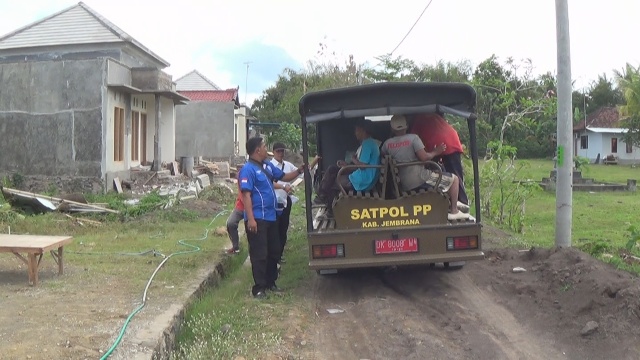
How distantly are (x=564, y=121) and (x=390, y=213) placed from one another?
3.42 meters

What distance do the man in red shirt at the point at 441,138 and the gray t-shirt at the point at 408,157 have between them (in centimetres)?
66

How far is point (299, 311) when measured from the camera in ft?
24.5

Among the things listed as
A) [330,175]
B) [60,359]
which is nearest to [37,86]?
[330,175]

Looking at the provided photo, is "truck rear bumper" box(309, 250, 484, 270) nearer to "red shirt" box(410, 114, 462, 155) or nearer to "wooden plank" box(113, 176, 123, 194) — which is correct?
"red shirt" box(410, 114, 462, 155)

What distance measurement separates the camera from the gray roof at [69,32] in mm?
24844

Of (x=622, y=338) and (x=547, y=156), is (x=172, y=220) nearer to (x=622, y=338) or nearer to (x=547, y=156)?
(x=622, y=338)

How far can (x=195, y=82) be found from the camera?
158 ft

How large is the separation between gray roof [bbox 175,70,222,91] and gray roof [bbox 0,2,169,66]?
67.1ft

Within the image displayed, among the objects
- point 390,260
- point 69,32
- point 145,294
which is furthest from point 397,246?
point 69,32

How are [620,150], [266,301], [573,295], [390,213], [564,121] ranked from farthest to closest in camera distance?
1. [620,150]
2. [564,121]
3. [390,213]
4. [266,301]
5. [573,295]

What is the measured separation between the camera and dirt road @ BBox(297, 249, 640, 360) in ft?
20.0

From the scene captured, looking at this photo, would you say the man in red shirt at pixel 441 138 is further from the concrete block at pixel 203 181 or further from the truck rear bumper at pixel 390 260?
the concrete block at pixel 203 181

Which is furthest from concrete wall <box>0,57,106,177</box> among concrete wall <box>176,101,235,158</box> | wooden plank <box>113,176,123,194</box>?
concrete wall <box>176,101,235,158</box>

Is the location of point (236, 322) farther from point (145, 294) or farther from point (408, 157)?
point (408, 157)
